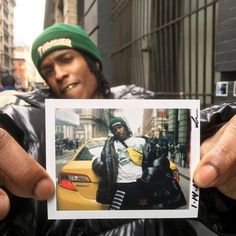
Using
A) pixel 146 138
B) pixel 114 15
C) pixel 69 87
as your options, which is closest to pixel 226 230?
pixel 146 138

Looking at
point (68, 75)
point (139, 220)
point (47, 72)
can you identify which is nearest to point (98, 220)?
point (139, 220)

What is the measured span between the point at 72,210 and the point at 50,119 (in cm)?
23

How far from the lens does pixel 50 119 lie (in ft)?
3.26

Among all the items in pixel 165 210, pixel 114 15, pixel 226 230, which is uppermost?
pixel 114 15

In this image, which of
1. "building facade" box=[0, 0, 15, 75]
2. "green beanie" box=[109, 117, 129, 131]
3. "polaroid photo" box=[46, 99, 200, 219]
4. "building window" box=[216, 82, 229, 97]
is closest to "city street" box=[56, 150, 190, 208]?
"polaroid photo" box=[46, 99, 200, 219]

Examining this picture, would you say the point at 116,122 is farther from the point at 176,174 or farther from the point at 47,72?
the point at 47,72

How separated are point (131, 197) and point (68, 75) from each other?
1.59m

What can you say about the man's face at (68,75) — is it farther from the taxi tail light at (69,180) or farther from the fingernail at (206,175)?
the fingernail at (206,175)

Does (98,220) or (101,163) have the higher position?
(101,163)

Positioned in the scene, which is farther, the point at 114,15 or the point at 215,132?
the point at 114,15

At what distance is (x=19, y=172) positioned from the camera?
0.91 meters

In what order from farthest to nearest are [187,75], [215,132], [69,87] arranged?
1. [187,75]
2. [69,87]
3. [215,132]

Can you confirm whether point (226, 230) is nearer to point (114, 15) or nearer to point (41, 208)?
point (41, 208)

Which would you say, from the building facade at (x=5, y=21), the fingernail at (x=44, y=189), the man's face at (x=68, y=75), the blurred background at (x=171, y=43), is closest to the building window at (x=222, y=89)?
the blurred background at (x=171, y=43)
